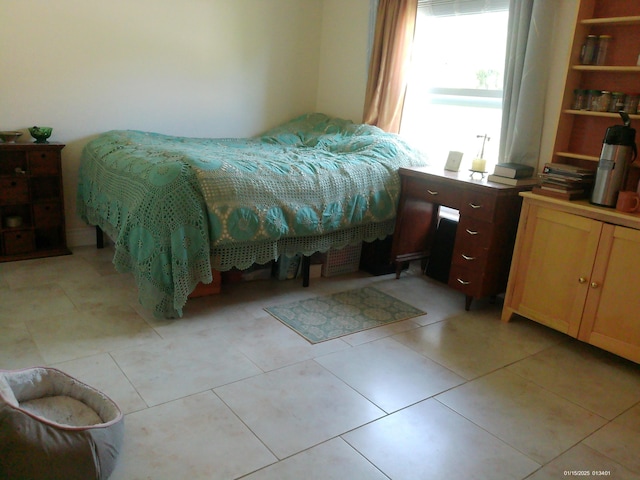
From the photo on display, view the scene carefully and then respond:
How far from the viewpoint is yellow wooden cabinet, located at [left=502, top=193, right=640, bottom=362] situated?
235 cm

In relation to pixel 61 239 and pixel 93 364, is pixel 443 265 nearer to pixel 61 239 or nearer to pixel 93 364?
pixel 93 364

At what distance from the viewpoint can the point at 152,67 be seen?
149 inches

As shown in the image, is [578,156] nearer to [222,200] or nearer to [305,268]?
[305,268]

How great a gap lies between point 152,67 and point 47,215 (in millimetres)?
1310

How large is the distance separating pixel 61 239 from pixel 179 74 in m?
1.50

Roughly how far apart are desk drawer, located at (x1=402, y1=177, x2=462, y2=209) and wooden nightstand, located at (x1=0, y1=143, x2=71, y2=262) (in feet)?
7.45

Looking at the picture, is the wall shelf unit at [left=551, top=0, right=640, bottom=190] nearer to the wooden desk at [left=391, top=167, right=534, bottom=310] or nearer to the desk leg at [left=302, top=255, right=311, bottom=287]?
the wooden desk at [left=391, top=167, right=534, bottom=310]

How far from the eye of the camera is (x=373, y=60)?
3.98m

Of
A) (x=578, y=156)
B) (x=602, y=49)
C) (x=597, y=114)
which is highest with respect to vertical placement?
(x=602, y=49)

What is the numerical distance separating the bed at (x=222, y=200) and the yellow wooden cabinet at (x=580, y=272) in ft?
3.03

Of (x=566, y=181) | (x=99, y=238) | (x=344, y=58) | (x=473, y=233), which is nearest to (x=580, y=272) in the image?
(x=566, y=181)

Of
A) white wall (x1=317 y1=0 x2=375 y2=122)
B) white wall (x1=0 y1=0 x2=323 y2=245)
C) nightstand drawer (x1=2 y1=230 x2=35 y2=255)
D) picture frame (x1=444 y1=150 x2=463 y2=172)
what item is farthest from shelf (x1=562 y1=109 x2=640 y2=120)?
nightstand drawer (x1=2 y1=230 x2=35 y2=255)

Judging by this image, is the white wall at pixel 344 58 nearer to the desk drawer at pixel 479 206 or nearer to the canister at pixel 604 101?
the desk drawer at pixel 479 206

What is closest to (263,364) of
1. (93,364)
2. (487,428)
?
(93,364)
